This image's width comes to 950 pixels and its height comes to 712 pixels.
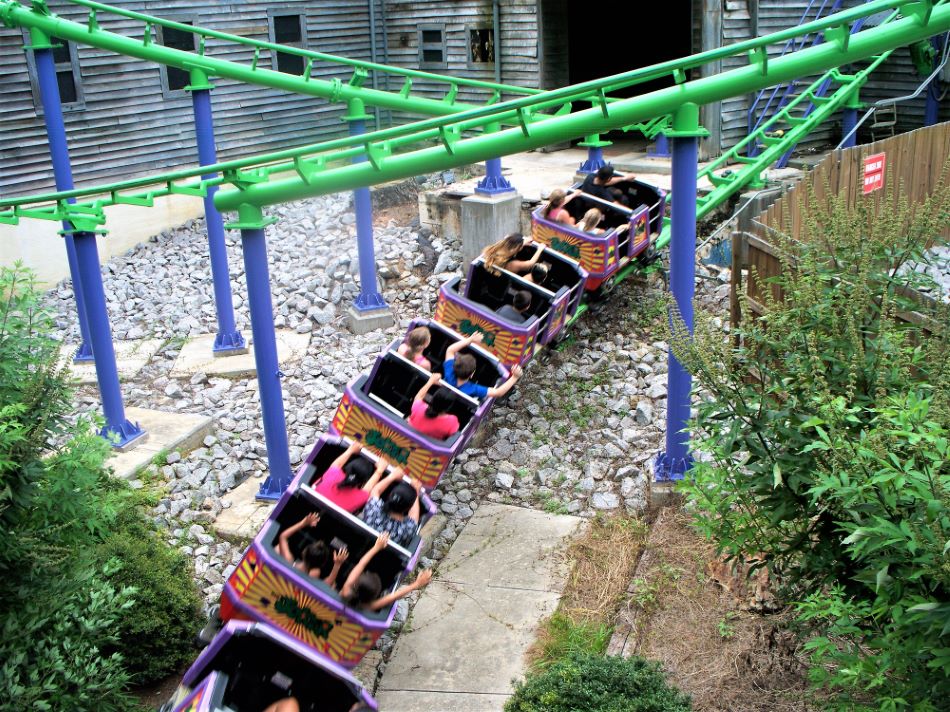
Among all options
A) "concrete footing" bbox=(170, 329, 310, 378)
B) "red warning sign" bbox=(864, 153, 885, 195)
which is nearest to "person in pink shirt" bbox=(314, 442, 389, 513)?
"concrete footing" bbox=(170, 329, 310, 378)

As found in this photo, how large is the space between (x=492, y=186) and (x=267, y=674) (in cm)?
705

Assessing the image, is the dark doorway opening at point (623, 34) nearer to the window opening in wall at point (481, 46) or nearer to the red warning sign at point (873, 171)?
the window opening in wall at point (481, 46)

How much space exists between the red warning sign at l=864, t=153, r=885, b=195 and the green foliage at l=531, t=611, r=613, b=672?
185 inches

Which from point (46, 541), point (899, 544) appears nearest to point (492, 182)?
point (46, 541)

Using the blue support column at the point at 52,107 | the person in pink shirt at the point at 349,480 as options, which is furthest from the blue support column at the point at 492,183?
the person in pink shirt at the point at 349,480

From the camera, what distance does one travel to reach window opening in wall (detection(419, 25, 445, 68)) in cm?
1633

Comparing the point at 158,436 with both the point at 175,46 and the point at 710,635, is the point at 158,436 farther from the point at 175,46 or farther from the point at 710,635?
the point at 175,46

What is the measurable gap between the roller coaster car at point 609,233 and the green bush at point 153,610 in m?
4.23

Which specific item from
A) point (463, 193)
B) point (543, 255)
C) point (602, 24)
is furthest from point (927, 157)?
point (602, 24)

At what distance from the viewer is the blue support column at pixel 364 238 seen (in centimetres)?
970

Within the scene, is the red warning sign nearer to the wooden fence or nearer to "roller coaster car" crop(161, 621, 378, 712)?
the wooden fence

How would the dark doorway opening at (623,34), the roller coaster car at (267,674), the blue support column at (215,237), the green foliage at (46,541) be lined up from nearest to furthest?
1. the green foliage at (46,541)
2. the roller coaster car at (267,674)
3. the blue support column at (215,237)
4. the dark doorway opening at (623,34)

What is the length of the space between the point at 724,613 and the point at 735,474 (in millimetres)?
1643

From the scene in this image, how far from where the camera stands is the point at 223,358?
10.0 m
